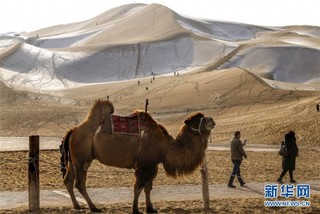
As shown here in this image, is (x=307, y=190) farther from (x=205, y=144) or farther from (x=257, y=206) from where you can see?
(x=205, y=144)

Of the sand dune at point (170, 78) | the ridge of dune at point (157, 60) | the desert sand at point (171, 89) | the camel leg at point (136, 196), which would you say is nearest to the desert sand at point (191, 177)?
the desert sand at point (171, 89)

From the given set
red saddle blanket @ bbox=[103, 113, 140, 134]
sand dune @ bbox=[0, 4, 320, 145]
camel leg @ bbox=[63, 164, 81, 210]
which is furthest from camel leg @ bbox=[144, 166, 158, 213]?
sand dune @ bbox=[0, 4, 320, 145]

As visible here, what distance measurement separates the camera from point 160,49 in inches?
3839

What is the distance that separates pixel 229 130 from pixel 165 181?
66.4 feet

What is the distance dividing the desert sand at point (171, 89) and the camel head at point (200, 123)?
157cm

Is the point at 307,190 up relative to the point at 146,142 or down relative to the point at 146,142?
down

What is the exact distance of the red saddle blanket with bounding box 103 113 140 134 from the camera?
34.0ft

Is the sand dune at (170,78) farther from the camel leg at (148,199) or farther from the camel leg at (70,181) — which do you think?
the camel leg at (70,181)

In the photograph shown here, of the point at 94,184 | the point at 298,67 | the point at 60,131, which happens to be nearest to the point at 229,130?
the point at 60,131

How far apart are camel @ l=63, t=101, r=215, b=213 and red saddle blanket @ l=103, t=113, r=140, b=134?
0.08 meters

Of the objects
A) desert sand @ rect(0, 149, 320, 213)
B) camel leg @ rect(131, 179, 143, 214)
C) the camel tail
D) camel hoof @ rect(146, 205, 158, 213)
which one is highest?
the camel tail

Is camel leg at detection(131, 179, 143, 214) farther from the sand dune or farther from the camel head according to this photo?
the sand dune

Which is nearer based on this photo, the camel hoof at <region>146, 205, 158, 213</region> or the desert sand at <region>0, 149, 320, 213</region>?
the camel hoof at <region>146, 205, 158, 213</region>

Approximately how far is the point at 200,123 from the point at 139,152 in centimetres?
133
